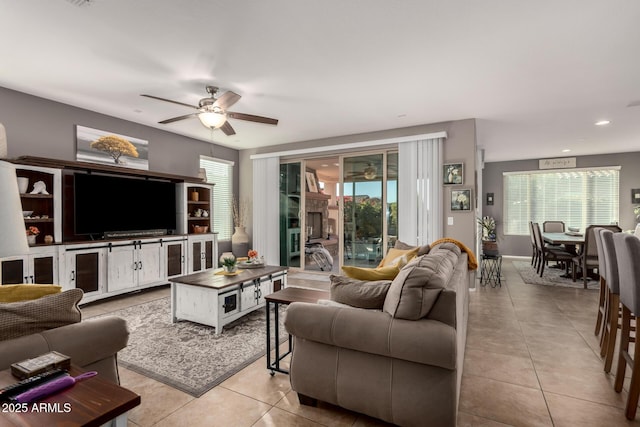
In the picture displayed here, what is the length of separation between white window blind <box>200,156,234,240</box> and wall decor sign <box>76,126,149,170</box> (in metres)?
1.61

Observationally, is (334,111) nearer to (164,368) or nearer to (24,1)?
(24,1)

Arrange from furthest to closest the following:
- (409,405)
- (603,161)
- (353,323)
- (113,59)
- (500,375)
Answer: (603,161), (113,59), (500,375), (353,323), (409,405)

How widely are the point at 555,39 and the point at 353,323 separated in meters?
2.93

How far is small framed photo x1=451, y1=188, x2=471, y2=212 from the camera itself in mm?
4961

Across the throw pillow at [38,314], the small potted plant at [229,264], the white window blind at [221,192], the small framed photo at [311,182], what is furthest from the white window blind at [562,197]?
the throw pillow at [38,314]

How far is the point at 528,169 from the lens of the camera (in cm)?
853

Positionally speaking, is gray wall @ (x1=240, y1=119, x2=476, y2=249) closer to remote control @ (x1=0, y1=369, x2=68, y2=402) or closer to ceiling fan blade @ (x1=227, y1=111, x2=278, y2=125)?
ceiling fan blade @ (x1=227, y1=111, x2=278, y2=125)

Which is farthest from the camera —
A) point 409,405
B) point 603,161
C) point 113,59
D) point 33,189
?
point 603,161

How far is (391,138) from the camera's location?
5496 millimetres

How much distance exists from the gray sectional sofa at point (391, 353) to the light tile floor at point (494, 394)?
240 mm

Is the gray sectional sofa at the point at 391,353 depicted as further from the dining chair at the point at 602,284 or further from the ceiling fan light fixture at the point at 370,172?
the ceiling fan light fixture at the point at 370,172

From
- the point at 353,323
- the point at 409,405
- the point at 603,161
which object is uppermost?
the point at 603,161

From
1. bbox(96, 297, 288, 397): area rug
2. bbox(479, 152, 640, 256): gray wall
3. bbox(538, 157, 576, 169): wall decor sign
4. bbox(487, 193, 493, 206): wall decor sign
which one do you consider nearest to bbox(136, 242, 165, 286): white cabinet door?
bbox(96, 297, 288, 397): area rug

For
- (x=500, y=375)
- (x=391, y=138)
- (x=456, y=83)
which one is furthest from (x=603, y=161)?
(x=500, y=375)
